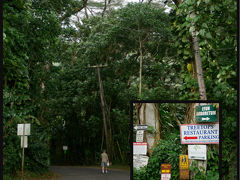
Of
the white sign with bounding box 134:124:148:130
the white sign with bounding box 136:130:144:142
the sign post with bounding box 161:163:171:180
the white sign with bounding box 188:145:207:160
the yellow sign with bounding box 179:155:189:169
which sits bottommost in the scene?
the sign post with bounding box 161:163:171:180

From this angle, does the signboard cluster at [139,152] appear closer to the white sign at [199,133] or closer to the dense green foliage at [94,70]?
the dense green foliage at [94,70]

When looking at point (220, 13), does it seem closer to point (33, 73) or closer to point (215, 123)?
point (215, 123)

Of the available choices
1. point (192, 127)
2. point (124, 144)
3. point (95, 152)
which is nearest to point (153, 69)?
point (124, 144)

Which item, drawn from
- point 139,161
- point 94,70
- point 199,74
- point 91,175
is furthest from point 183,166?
point 94,70

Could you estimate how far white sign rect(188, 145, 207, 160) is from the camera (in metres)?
3.53

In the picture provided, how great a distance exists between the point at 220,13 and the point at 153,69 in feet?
36.8

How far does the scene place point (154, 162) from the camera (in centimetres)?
364

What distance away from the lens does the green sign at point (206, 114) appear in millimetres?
3557

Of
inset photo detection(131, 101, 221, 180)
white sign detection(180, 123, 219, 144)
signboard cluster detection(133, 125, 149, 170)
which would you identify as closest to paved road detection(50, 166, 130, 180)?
inset photo detection(131, 101, 221, 180)

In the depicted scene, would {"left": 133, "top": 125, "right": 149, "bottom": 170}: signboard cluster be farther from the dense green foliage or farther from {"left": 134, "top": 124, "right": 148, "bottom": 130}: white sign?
the dense green foliage

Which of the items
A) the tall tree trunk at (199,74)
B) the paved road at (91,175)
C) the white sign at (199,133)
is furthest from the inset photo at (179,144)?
the paved road at (91,175)

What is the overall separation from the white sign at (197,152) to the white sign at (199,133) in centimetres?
6

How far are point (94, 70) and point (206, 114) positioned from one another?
1684 cm

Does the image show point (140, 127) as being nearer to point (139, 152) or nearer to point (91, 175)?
point (139, 152)
